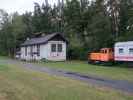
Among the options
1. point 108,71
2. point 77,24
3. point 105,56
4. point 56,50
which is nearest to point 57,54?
point 56,50

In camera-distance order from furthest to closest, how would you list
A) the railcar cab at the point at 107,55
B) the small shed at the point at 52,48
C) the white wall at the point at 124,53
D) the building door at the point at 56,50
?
the building door at the point at 56,50 → the small shed at the point at 52,48 → the railcar cab at the point at 107,55 → the white wall at the point at 124,53

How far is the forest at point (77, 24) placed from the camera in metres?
42.8

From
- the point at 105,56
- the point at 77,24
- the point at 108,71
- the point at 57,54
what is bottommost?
the point at 108,71

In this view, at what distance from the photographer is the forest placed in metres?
42.8

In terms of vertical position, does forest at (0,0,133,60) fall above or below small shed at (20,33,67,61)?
above

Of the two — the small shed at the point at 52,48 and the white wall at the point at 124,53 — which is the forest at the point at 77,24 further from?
the white wall at the point at 124,53

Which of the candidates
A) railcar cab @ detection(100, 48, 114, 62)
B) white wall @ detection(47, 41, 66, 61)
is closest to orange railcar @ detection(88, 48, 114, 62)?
railcar cab @ detection(100, 48, 114, 62)

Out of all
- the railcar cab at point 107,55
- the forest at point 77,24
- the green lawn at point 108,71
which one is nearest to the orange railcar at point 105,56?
the railcar cab at point 107,55

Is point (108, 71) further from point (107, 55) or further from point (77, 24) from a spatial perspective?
point (77, 24)

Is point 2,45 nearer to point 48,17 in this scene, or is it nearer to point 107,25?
point 48,17

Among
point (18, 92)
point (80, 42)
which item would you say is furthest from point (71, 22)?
point (18, 92)

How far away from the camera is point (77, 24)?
186 ft

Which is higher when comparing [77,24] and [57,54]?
[77,24]

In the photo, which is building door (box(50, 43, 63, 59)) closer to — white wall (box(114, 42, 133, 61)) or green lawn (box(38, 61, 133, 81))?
white wall (box(114, 42, 133, 61))
